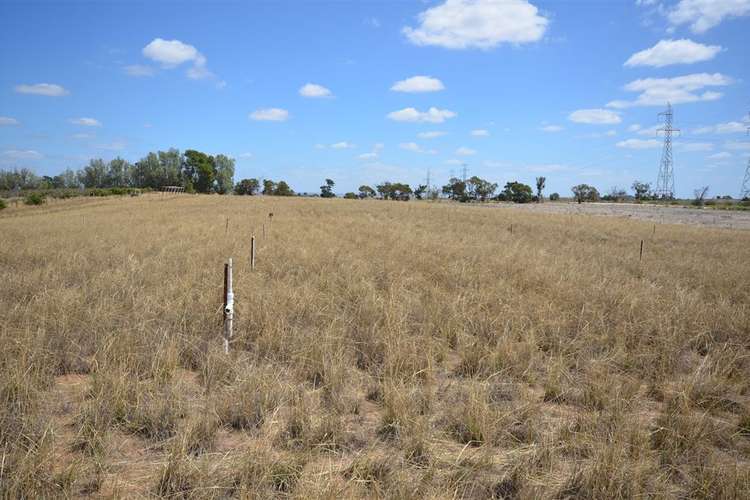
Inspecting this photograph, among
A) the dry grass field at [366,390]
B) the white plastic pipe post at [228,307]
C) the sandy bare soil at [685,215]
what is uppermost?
the sandy bare soil at [685,215]

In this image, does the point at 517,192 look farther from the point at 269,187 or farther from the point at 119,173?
the point at 119,173

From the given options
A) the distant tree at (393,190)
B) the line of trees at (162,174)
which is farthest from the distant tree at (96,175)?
the distant tree at (393,190)

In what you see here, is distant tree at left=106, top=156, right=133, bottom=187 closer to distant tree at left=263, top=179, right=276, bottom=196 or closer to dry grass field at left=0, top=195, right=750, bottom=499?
distant tree at left=263, top=179, right=276, bottom=196

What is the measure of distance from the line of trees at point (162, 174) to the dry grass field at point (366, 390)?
400 feet

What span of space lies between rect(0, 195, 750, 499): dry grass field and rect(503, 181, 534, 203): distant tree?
5281 inches

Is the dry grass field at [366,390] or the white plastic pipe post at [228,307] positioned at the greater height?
the white plastic pipe post at [228,307]

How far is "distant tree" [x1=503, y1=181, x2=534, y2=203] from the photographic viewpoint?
137 m

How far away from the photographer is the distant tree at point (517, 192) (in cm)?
13707

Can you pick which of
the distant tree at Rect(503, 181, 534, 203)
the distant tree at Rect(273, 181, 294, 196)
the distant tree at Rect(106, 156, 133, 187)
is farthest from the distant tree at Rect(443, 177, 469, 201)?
the distant tree at Rect(106, 156, 133, 187)

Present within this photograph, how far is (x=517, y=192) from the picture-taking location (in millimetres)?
140375

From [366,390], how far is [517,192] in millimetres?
144293

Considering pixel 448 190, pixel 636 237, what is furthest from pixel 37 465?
pixel 448 190

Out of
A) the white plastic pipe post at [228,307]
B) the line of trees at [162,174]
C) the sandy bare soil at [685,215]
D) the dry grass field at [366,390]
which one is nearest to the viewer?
the dry grass field at [366,390]

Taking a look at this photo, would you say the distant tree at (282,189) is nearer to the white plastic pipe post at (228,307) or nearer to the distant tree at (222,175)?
the distant tree at (222,175)
